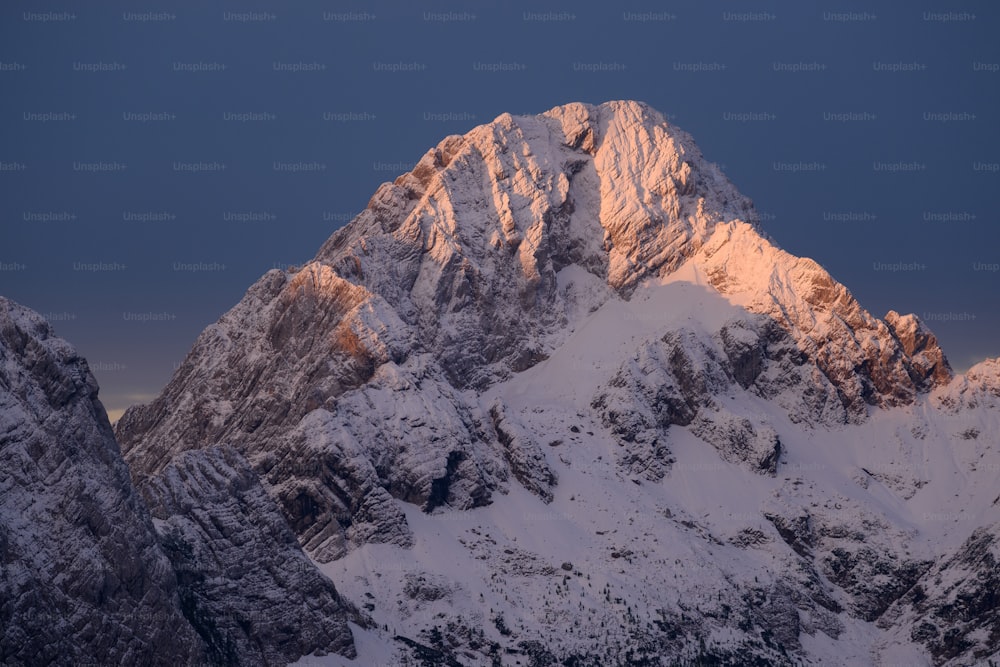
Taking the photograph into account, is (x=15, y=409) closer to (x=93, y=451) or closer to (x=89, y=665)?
(x=93, y=451)

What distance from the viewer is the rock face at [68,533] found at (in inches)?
6703

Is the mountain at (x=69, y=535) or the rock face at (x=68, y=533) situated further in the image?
the mountain at (x=69, y=535)

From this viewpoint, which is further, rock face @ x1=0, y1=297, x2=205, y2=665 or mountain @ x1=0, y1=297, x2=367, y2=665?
mountain @ x1=0, y1=297, x2=367, y2=665

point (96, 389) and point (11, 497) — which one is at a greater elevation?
point (96, 389)

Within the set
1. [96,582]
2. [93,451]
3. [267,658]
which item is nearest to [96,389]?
[93,451]

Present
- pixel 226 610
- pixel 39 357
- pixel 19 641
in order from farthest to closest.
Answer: pixel 226 610, pixel 39 357, pixel 19 641

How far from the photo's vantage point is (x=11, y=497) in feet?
566

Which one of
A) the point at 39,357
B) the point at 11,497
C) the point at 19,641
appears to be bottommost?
the point at 19,641

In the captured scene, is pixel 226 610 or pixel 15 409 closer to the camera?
pixel 15 409

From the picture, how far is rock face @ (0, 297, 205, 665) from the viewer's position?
559ft

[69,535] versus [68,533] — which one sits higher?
[68,533]

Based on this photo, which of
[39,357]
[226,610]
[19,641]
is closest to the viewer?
[19,641]

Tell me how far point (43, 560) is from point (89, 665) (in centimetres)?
961

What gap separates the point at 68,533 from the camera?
17525 cm
